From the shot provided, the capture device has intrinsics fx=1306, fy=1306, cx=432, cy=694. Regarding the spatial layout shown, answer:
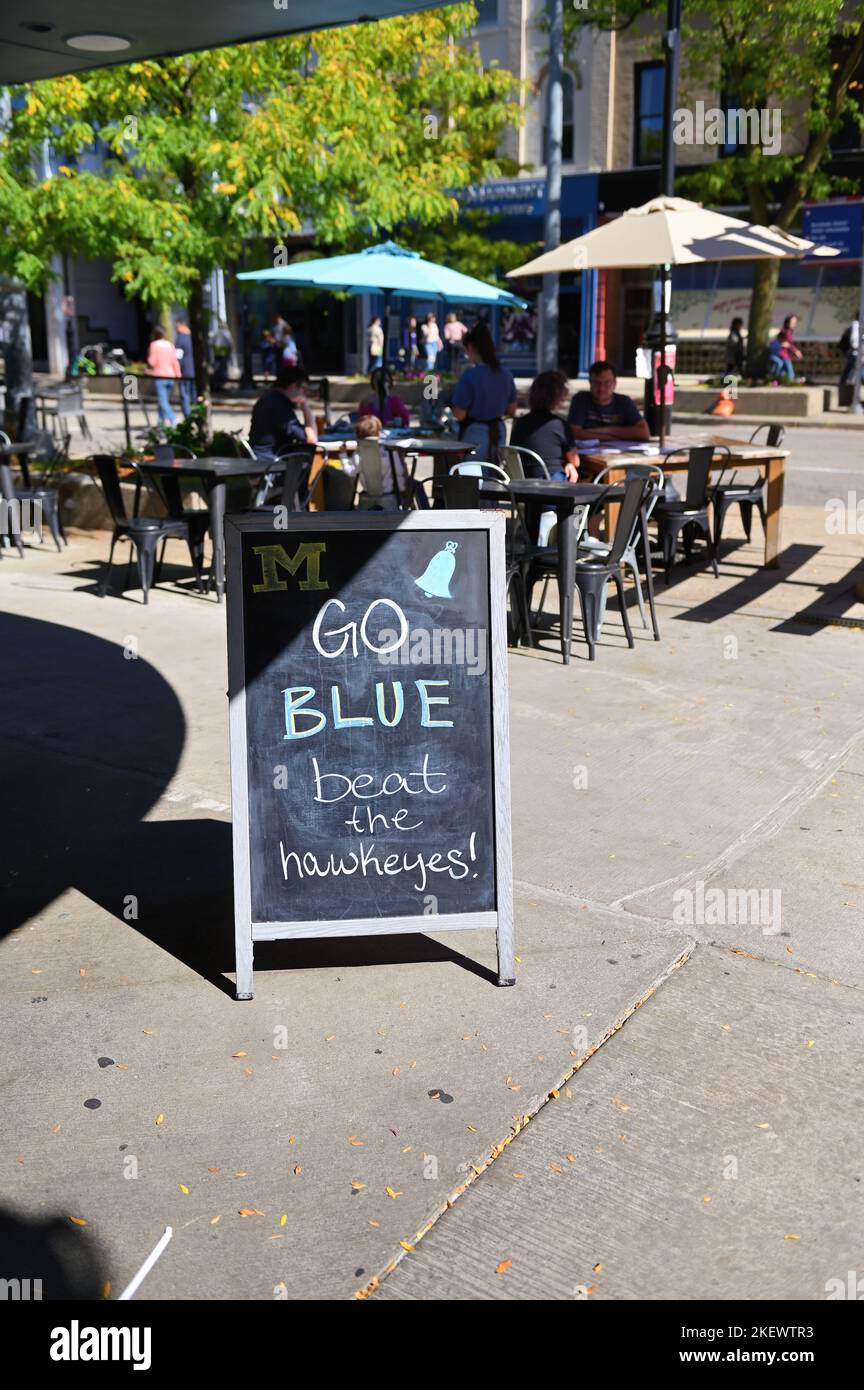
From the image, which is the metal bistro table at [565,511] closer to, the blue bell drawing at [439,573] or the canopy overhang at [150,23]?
the canopy overhang at [150,23]

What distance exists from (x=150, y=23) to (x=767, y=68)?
68.5 ft

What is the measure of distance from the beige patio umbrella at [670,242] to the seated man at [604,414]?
331 millimetres

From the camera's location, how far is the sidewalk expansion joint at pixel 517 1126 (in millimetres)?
2799

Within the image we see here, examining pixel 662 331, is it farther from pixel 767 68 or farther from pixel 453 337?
pixel 453 337

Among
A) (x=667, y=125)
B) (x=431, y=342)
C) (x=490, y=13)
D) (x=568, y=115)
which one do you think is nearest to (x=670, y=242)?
(x=667, y=125)

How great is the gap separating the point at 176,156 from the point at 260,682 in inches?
405

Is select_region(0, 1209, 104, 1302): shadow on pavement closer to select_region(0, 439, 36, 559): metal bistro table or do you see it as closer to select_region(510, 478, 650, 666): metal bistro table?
select_region(510, 478, 650, 666): metal bistro table

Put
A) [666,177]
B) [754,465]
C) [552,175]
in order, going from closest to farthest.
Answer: [754,465] → [666,177] → [552,175]

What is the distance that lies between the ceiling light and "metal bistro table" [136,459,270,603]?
9.02 feet

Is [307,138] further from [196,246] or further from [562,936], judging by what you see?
[562,936]

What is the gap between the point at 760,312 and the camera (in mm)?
26500
